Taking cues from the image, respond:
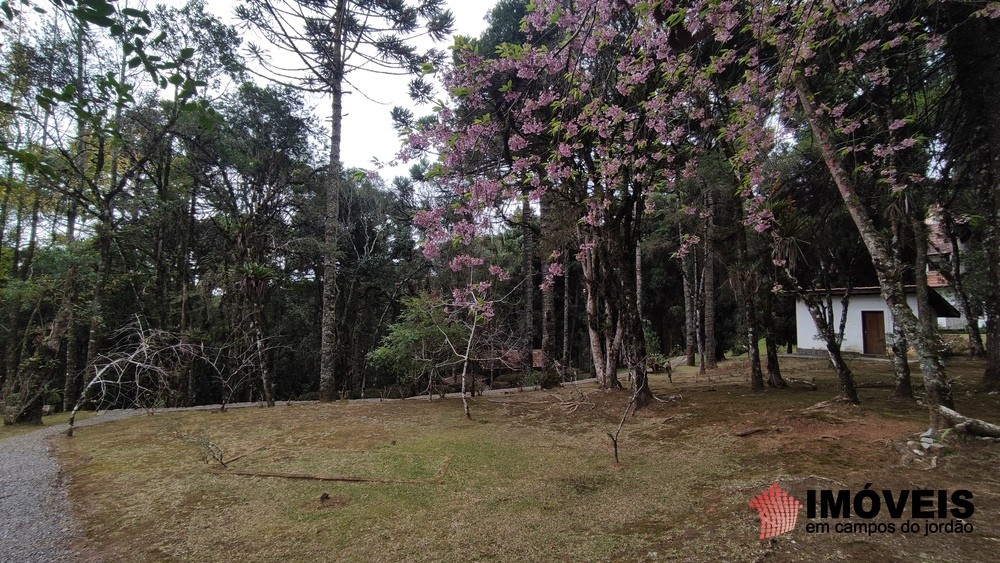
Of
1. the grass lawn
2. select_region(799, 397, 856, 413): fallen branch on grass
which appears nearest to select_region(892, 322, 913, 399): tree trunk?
the grass lawn

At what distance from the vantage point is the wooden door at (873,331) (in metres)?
13.0

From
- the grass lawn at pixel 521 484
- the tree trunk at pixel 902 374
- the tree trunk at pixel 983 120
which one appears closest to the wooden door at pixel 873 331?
the tree trunk at pixel 983 120

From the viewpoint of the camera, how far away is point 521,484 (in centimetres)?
325

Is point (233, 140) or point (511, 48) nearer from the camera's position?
point (511, 48)

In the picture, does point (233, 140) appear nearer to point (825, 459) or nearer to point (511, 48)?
point (511, 48)

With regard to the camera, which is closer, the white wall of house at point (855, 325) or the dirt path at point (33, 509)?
the dirt path at point (33, 509)

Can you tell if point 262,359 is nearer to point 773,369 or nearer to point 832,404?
point 832,404

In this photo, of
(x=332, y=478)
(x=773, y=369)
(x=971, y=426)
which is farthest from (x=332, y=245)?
(x=971, y=426)

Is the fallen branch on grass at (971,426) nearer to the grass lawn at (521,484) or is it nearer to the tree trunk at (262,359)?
the grass lawn at (521,484)

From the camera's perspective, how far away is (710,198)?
10.2 metres

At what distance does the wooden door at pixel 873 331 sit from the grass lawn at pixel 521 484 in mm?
9867

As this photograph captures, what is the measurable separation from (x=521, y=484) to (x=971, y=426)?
11.0 feet

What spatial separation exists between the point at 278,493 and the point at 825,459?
13.8 feet

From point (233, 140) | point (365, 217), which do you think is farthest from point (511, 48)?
point (365, 217)
